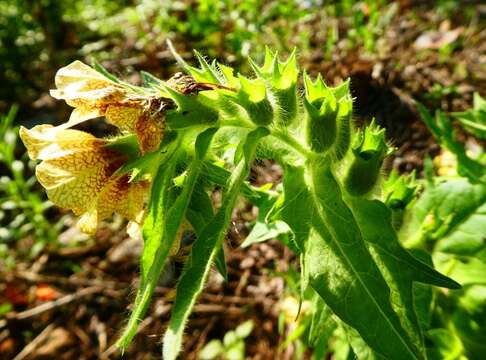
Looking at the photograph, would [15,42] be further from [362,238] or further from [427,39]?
[362,238]

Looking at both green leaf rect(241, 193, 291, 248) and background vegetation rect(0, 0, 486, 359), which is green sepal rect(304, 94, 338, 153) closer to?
green leaf rect(241, 193, 291, 248)

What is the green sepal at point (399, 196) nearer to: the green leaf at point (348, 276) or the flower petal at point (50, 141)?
the green leaf at point (348, 276)

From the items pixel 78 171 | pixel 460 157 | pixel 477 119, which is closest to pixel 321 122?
pixel 78 171

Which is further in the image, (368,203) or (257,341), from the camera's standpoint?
(257,341)

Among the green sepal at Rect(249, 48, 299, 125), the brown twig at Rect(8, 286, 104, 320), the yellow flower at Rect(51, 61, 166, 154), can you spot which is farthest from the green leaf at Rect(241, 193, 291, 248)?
the brown twig at Rect(8, 286, 104, 320)

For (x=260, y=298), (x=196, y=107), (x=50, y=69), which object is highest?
(x=196, y=107)

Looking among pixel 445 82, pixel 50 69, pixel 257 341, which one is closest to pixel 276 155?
pixel 257 341

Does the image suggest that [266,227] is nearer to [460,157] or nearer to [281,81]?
[281,81]
